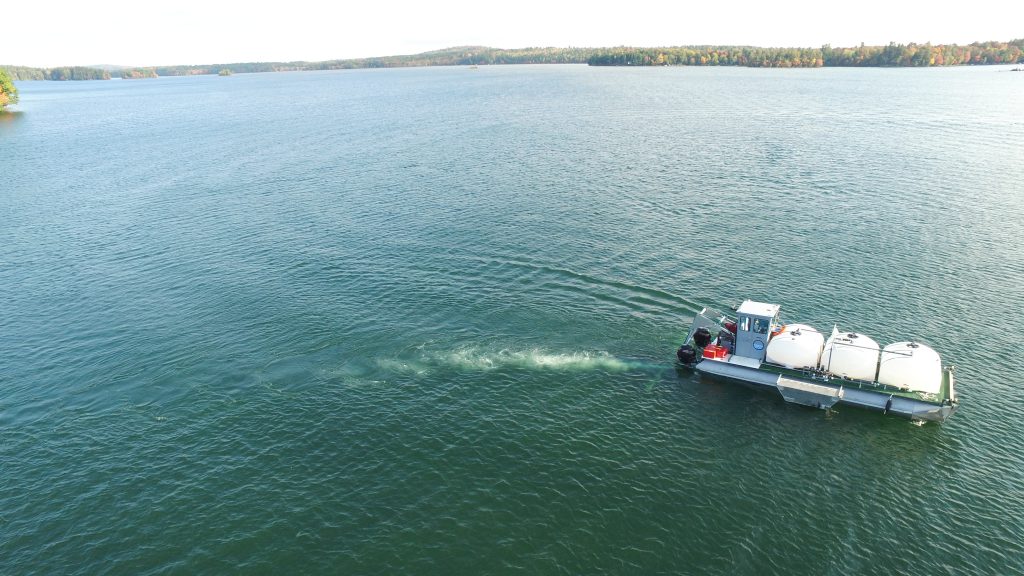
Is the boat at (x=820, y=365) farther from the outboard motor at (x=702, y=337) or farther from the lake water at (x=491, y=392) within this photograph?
the lake water at (x=491, y=392)

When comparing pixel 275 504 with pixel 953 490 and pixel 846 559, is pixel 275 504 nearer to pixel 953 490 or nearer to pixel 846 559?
pixel 846 559

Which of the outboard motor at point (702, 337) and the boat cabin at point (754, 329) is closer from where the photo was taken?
the boat cabin at point (754, 329)

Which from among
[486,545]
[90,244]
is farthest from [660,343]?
[90,244]

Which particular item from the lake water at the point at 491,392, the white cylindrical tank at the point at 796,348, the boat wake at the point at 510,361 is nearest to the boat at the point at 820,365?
the white cylindrical tank at the point at 796,348

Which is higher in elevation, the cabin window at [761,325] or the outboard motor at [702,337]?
A: the cabin window at [761,325]

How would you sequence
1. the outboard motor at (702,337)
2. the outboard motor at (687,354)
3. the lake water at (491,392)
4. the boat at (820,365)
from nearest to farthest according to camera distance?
the lake water at (491,392), the boat at (820,365), the outboard motor at (687,354), the outboard motor at (702,337)

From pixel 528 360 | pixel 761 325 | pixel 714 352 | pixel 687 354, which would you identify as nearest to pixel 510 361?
pixel 528 360
